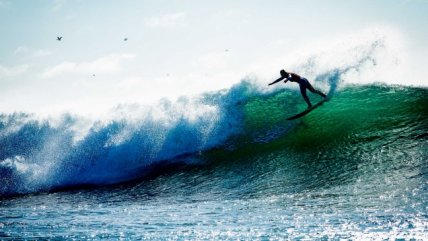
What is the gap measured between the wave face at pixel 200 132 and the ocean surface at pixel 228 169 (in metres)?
0.05

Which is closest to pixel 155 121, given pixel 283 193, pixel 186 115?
pixel 186 115

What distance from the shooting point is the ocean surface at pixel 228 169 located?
4.74 metres

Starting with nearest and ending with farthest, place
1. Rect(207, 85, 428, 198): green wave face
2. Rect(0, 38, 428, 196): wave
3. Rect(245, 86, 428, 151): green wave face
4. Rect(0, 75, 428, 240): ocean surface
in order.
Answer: Rect(0, 75, 428, 240): ocean surface, Rect(207, 85, 428, 198): green wave face, Rect(245, 86, 428, 151): green wave face, Rect(0, 38, 428, 196): wave

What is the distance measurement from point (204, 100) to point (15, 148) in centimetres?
769

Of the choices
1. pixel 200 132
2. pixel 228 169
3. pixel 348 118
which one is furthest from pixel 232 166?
pixel 348 118

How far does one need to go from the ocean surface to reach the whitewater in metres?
0.04

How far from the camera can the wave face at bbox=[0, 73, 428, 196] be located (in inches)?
390

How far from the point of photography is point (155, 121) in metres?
12.6

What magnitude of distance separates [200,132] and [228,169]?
115 inches

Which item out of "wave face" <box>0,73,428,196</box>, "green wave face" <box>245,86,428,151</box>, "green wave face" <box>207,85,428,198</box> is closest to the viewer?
"green wave face" <box>207,85,428,198</box>

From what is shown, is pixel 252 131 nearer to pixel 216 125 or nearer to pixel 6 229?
pixel 216 125

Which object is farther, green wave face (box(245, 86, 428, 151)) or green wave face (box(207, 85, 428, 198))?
green wave face (box(245, 86, 428, 151))

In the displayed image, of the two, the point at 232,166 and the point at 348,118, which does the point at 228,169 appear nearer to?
the point at 232,166

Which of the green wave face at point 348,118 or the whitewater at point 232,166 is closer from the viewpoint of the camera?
Answer: the whitewater at point 232,166
